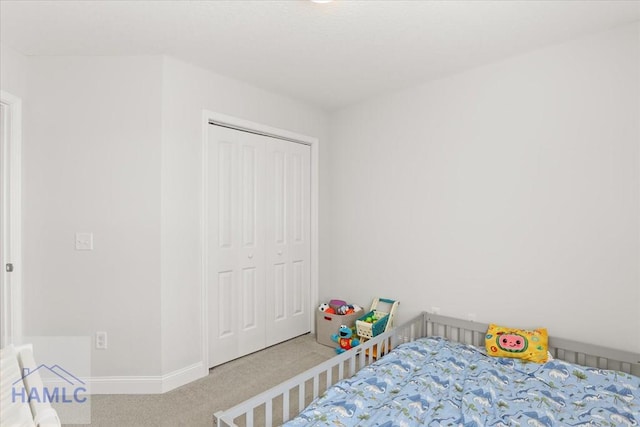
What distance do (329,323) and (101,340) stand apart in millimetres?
1843

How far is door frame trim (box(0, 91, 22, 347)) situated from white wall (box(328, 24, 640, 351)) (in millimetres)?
2713

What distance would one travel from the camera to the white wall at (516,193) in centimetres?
208

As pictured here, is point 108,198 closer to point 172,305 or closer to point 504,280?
point 172,305

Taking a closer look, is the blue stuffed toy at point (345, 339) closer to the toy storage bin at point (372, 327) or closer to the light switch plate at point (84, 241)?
the toy storage bin at point (372, 327)

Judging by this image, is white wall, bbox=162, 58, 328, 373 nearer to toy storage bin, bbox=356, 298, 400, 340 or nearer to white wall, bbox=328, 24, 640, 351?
toy storage bin, bbox=356, 298, 400, 340

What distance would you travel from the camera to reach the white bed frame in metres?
1.56

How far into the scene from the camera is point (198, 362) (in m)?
2.61

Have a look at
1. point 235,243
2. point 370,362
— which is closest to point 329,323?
point 370,362

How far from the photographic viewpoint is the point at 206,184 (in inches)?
107

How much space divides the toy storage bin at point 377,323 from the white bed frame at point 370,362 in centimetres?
16

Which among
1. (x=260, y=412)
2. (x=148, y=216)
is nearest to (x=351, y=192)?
(x=148, y=216)

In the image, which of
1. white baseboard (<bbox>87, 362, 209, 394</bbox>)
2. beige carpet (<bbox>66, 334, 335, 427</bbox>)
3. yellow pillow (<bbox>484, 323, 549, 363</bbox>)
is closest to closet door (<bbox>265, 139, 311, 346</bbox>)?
beige carpet (<bbox>66, 334, 335, 427</bbox>)

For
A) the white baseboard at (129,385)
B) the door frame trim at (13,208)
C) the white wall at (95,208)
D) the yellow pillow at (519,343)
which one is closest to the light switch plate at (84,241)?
the white wall at (95,208)

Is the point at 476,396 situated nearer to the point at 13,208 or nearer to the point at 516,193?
the point at 516,193
